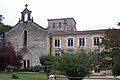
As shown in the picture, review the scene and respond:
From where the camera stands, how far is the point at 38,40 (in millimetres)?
55562

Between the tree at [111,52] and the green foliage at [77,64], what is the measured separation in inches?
242

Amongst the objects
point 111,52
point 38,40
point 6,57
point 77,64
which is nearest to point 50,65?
point 77,64

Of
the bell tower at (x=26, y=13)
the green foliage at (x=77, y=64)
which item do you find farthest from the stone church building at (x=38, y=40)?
the green foliage at (x=77, y=64)

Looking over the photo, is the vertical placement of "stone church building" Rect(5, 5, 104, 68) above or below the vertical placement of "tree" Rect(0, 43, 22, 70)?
above

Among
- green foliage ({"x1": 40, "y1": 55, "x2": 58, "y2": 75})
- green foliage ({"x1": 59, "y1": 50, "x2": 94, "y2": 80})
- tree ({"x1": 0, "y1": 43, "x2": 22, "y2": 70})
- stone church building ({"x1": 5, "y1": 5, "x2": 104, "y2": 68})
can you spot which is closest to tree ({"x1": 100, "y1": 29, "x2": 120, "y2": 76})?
green foliage ({"x1": 40, "y1": 55, "x2": 58, "y2": 75})

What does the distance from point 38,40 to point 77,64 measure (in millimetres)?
33011

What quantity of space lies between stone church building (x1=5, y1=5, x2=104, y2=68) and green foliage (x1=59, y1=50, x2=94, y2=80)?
2998 centimetres

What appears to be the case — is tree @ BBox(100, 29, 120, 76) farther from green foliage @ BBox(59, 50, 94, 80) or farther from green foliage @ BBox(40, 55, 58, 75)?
green foliage @ BBox(59, 50, 94, 80)

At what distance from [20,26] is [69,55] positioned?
3478 cm

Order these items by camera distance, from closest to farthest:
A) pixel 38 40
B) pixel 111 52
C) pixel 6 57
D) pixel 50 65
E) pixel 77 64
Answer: pixel 77 64
pixel 50 65
pixel 111 52
pixel 6 57
pixel 38 40

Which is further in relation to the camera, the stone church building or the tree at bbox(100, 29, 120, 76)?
the stone church building

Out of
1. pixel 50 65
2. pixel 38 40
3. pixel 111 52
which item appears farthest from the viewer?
pixel 38 40

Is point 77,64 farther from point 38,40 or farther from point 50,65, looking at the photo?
point 38,40

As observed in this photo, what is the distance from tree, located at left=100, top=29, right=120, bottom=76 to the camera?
97.3ft
